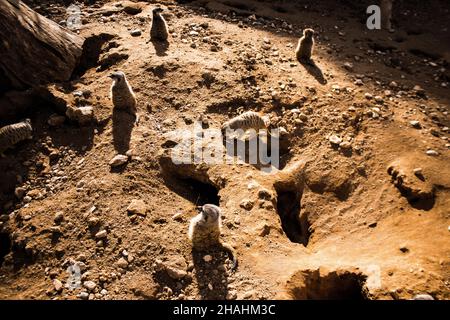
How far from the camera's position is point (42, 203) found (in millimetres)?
3580

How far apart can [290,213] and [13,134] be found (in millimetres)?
2813

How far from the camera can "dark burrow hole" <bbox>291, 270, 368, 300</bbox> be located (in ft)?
10.2

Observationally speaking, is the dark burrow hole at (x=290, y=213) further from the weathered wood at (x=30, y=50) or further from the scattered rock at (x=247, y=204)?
the weathered wood at (x=30, y=50)

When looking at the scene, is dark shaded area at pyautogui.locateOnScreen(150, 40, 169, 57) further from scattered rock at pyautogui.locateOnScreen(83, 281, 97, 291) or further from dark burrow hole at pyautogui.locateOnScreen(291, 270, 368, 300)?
dark burrow hole at pyautogui.locateOnScreen(291, 270, 368, 300)

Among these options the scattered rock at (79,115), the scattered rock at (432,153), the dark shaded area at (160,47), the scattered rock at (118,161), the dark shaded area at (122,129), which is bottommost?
the scattered rock at (118,161)

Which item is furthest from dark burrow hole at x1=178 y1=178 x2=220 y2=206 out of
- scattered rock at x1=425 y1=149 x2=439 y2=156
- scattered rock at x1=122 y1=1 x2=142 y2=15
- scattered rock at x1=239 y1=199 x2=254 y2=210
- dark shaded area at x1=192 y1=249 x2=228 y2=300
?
scattered rock at x1=122 y1=1 x2=142 y2=15

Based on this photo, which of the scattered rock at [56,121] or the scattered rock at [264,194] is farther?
the scattered rock at [56,121]

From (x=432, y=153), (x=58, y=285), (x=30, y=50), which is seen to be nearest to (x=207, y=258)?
(x=58, y=285)

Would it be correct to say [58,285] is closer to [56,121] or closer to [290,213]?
[56,121]

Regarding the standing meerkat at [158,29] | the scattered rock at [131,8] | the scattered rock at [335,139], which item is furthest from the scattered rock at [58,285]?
the scattered rock at [131,8]

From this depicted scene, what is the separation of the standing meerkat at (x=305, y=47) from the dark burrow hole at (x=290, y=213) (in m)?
2.12

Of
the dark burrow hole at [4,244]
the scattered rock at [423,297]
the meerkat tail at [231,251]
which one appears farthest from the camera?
the dark burrow hole at [4,244]

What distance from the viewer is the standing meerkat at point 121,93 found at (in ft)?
13.6

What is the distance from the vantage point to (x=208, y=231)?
3164 millimetres
